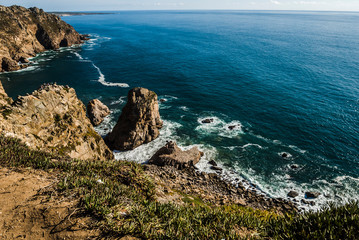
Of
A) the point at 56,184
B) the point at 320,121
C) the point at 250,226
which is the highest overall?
the point at 56,184

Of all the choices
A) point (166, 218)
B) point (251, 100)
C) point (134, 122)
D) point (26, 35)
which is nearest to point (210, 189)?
point (134, 122)

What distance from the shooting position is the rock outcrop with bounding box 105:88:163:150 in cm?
3866

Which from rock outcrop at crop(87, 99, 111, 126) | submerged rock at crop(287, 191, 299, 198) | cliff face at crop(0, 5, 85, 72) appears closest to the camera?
submerged rock at crop(287, 191, 299, 198)

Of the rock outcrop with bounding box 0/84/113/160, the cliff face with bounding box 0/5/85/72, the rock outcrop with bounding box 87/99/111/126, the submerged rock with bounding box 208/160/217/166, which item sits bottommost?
the submerged rock with bounding box 208/160/217/166

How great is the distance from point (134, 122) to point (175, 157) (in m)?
11.5

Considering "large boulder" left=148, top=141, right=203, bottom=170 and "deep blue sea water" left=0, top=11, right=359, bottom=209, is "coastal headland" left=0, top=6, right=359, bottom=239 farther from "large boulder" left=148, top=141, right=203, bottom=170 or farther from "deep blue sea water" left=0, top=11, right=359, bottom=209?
"deep blue sea water" left=0, top=11, right=359, bottom=209

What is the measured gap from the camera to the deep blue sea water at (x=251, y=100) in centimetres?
3456

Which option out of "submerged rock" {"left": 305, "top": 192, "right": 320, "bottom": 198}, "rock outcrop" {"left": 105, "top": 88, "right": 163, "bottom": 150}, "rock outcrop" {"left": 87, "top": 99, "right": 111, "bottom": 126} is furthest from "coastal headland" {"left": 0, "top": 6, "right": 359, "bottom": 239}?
"rock outcrop" {"left": 87, "top": 99, "right": 111, "bottom": 126}

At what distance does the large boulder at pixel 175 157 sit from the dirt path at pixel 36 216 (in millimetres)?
23879

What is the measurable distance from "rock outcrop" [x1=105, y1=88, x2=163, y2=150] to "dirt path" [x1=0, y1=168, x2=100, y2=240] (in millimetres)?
27413

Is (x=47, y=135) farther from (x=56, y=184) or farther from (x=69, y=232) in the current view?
(x=69, y=232)

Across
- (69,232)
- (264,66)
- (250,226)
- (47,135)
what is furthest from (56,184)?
(264,66)

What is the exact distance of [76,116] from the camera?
1147 inches

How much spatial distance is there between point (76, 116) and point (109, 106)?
26.0m
